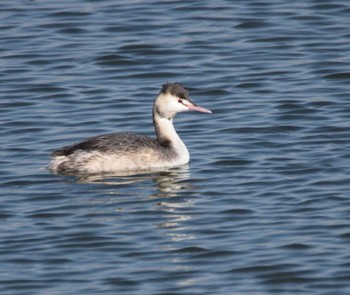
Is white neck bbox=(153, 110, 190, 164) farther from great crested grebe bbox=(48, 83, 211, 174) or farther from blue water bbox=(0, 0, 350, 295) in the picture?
blue water bbox=(0, 0, 350, 295)

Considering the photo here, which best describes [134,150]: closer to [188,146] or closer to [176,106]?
[176,106]

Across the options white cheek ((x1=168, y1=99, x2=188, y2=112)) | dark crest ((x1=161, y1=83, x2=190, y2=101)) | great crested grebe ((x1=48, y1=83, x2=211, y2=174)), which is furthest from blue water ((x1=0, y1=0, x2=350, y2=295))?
dark crest ((x1=161, y1=83, x2=190, y2=101))

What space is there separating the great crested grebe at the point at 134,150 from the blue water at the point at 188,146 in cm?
20

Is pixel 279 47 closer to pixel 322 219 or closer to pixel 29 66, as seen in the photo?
pixel 29 66

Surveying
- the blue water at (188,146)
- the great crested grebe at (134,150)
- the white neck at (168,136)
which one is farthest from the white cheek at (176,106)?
the blue water at (188,146)

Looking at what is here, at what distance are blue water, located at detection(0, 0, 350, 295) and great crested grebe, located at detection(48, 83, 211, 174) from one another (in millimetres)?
203

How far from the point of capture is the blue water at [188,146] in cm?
1238

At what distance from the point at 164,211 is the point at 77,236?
1.23 m

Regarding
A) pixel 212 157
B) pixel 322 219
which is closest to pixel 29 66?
pixel 212 157

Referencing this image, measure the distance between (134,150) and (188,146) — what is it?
4.19ft

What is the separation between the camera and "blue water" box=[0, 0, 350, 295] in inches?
487

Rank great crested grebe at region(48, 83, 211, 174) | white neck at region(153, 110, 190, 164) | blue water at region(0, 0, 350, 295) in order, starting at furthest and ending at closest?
white neck at region(153, 110, 190, 164)
great crested grebe at region(48, 83, 211, 174)
blue water at region(0, 0, 350, 295)

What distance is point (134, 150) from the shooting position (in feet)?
51.9

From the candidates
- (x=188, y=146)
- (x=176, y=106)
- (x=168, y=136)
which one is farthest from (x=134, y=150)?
(x=188, y=146)
